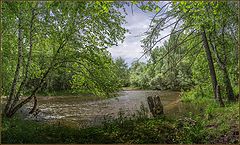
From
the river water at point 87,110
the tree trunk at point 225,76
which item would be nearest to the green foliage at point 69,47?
the river water at point 87,110

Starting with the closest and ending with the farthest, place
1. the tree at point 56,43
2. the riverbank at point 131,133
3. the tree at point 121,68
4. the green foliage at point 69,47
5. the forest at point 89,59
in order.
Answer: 1. the riverbank at point 131,133
2. the forest at point 89,59
3. the tree at point 56,43
4. the green foliage at point 69,47
5. the tree at point 121,68

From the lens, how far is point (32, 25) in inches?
251

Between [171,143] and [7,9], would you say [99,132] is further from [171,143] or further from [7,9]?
[7,9]

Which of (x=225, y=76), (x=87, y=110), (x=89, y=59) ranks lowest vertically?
(x=87, y=110)

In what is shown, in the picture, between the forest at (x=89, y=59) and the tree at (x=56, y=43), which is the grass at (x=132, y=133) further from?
the tree at (x=56, y=43)

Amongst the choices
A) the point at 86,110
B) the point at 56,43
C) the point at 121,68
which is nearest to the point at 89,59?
the point at 56,43

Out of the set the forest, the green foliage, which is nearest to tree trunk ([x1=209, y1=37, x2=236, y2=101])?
the forest

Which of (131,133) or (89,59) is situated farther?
(89,59)

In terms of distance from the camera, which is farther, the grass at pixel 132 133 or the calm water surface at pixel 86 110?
the calm water surface at pixel 86 110

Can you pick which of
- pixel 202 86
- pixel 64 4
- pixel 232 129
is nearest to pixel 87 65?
pixel 64 4

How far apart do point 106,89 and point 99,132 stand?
4.52 ft

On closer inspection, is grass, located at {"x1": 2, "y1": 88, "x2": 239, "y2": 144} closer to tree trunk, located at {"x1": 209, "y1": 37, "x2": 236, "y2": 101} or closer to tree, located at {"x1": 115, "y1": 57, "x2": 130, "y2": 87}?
tree, located at {"x1": 115, "y1": 57, "x2": 130, "y2": 87}

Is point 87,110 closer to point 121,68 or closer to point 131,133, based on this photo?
point 121,68

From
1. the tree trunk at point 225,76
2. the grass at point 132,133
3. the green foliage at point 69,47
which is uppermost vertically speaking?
the green foliage at point 69,47
